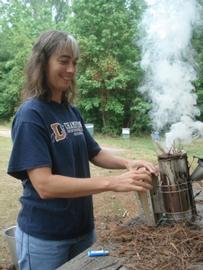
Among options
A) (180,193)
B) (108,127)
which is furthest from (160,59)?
(180,193)

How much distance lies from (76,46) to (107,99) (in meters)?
11.7

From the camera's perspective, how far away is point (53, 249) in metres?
1.75

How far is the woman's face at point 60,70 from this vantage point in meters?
1.72

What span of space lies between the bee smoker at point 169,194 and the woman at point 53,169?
100 mm

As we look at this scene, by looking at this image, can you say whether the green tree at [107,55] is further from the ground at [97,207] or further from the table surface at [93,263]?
the table surface at [93,263]

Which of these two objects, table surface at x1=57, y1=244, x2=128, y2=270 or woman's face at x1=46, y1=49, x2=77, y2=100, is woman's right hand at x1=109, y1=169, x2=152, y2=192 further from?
woman's face at x1=46, y1=49, x2=77, y2=100

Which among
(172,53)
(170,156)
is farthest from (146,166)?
(172,53)

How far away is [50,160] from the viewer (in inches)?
63.1

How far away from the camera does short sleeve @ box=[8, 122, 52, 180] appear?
61.7 inches

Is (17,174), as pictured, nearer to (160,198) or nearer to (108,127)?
(160,198)

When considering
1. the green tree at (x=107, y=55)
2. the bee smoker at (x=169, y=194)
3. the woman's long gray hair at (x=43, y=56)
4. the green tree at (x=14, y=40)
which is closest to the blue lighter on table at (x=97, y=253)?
the bee smoker at (x=169, y=194)

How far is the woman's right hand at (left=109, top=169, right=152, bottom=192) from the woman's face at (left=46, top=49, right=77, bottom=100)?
49cm

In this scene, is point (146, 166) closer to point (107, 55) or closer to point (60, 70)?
point (60, 70)

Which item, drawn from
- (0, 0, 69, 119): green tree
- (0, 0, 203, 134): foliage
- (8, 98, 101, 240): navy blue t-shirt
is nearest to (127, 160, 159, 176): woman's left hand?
(8, 98, 101, 240): navy blue t-shirt
